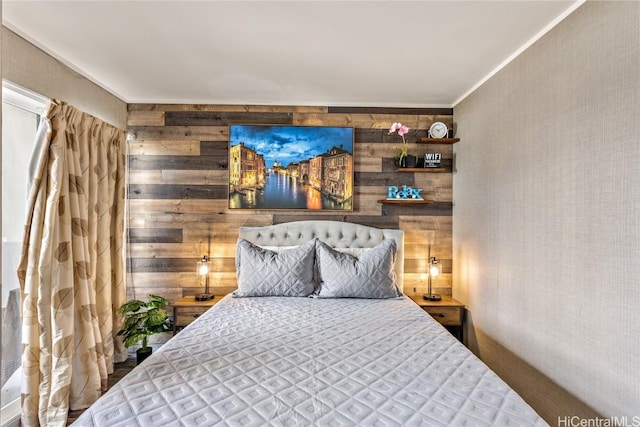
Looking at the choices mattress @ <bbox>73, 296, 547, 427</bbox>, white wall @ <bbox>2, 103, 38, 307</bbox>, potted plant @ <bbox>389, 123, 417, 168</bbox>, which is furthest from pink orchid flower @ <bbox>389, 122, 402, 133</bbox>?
white wall @ <bbox>2, 103, 38, 307</bbox>

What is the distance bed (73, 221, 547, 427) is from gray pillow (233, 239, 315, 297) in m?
0.38

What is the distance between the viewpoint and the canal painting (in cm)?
358

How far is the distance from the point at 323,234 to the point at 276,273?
2.40ft

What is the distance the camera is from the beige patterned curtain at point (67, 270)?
93.0 inches

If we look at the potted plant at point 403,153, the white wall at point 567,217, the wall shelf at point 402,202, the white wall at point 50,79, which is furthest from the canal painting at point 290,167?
the white wall at point 567,217

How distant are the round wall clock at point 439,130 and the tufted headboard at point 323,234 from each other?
1023mm

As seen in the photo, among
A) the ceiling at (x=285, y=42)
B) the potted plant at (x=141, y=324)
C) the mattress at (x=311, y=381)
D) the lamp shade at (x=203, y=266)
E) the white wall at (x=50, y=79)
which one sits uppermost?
the ceiling at (x=285, y=42)

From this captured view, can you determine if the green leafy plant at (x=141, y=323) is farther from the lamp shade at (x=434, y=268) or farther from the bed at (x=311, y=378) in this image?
the lamp shade at (x=434, y=268)

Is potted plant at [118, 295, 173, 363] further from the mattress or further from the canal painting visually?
the canal painting

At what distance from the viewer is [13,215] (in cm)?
249

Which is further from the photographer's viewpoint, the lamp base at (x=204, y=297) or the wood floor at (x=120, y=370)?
the lamp base at (x=204, y=297)

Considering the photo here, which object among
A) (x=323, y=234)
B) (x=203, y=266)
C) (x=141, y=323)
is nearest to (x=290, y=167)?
(x=323, y=234)

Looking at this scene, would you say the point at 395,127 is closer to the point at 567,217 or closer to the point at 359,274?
the point at 359,274

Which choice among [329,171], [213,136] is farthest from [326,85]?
[213,136]
